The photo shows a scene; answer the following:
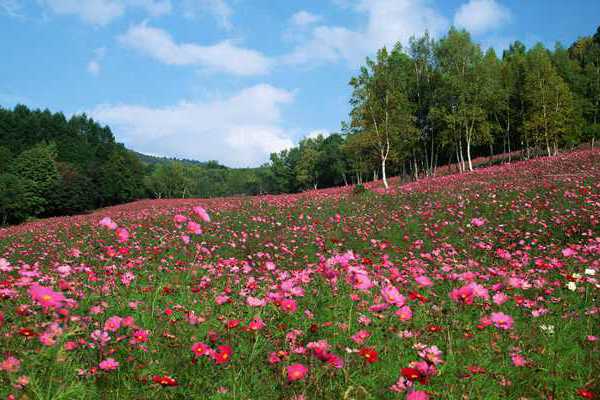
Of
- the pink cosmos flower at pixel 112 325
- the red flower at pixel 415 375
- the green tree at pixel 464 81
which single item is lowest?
the red flower at pixel 415 375

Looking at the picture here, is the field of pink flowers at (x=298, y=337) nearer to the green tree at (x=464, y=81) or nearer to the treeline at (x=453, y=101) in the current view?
the treeline at (x=453, y=101)

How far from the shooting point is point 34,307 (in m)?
2.87

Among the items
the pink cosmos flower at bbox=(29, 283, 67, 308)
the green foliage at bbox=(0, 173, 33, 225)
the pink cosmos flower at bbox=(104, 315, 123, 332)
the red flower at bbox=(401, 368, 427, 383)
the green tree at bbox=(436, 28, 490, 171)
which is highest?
the green tree at bbox=(436, 28, 490, 171)

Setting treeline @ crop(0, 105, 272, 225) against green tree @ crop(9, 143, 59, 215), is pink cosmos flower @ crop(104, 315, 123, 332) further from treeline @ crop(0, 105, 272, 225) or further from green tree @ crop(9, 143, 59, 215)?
green tree @ crop(9, 143, 59, 215)

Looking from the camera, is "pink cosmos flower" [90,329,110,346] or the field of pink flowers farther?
"pink cosmos flower" [90,329,110,346]

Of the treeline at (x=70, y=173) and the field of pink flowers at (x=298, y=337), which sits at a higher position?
the treeline at (x=70, y=173)

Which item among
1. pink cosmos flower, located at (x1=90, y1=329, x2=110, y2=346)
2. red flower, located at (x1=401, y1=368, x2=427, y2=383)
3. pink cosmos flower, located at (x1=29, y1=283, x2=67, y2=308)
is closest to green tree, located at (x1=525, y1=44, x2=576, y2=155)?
red flower, located at (x1=401, y1=368, x2=427, y2=383)

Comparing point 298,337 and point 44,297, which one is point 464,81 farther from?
point 44,297

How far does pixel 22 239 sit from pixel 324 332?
1447 cm

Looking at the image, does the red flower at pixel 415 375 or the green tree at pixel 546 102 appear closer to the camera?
the red flower at pixel 415 375

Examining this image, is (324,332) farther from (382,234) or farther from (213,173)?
(213,173)

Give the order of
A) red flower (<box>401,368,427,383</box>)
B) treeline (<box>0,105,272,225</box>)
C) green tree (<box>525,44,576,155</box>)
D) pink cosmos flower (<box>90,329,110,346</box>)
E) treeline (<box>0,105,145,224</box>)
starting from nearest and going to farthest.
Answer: red flower (<box>401,368,427,383</box>) → pink cosmos flower (<box>90,329,110,346</box>) → green tree (<box>525,44,576,155</box>) → treeline (<box>0,105,145,224</box>) → treeline (<box>0,105,272,225</box>)

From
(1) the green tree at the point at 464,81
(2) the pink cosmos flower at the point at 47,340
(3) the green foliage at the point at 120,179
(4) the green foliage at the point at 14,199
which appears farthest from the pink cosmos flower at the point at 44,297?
(3) the green foliage at the point at 120,179

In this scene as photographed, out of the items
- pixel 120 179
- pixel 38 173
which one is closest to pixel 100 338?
pixel 38 173
